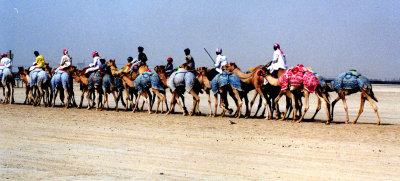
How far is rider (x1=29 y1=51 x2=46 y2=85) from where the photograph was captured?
2492 centimetres

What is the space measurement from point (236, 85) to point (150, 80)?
3.47 meters

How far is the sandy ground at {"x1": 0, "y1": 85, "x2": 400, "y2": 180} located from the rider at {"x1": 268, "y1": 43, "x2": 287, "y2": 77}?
200cm

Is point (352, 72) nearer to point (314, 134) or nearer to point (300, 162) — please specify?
point (314, 134)

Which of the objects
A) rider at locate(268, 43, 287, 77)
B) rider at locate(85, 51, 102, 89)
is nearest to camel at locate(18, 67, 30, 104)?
rider at locate(85, 51, 102, 89)

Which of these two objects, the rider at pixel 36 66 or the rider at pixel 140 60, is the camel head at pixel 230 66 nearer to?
the rider at pixel 140 60

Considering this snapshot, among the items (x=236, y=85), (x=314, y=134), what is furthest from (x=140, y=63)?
(x=314, y=134)

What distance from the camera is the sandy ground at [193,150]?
9.48 meters

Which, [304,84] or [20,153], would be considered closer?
[20,153]

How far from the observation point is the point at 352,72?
696 inches

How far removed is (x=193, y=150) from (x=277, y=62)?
8.30 m

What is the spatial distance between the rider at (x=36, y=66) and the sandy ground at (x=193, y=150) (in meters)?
6.77

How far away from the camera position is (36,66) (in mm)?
25438

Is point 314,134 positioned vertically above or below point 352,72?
below

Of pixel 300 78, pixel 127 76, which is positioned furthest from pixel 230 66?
pixel 127 76
